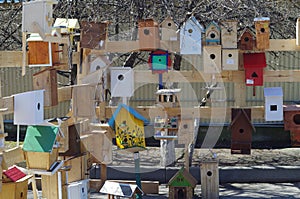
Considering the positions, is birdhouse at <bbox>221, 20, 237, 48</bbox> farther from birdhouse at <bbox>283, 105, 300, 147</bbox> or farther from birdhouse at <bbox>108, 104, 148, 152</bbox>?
birdhouse at <bbox>108, 104, 148, 152</bbox>

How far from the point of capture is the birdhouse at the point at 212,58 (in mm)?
5387

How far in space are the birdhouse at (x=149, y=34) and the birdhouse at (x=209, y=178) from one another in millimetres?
1825

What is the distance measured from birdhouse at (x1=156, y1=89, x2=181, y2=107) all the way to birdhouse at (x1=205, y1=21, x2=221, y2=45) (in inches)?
24.5

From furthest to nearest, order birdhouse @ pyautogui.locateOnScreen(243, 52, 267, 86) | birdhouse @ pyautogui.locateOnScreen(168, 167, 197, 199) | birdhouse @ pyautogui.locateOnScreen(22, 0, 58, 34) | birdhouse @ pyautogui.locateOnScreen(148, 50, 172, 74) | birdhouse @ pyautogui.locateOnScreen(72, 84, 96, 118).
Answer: birdhouse @ pyautogui.locateOnScreen(168, 167, 197, 199) → birdhouse @ pyautogui.locateOnScreen(148, 50, 172, 74) → birdhouse @ pyautogui.locateOnScreen(243, 52, 267, 86) → birdhouse @ pyautogui.locateOnScreen(72, 84, 96, 118) → birdhouse @ pyautogui.locateOnScreen(22, 0, 58, 34)

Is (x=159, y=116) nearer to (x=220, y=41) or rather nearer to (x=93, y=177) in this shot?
(x=220, y=41)

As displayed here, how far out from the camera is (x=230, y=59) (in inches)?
211

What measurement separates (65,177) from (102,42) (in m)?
1.44

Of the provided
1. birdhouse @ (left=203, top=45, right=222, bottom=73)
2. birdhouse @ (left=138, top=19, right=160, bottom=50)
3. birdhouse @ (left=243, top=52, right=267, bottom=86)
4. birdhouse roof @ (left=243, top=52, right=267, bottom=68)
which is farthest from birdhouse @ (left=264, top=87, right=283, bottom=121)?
birdhouse @ (left=138, top=19, right=160, bottom=50)

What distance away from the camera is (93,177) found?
764 centimetres

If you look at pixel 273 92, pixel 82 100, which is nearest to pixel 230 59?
pixel 273 92

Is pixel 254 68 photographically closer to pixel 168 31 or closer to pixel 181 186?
pixel 168 31

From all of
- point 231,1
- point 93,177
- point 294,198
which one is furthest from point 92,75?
point 294,198

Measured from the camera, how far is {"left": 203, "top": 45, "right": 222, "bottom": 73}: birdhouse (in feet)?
17.7

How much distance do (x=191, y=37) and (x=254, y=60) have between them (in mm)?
702
